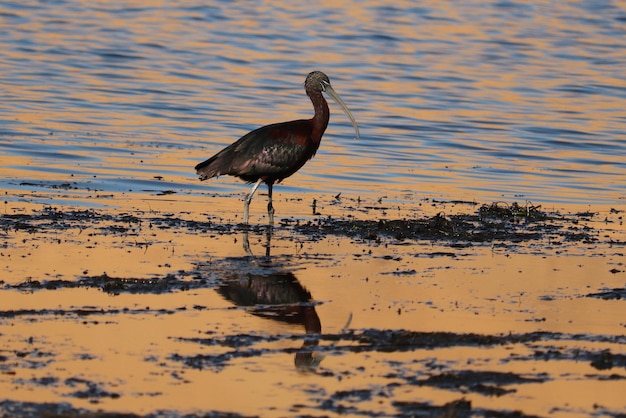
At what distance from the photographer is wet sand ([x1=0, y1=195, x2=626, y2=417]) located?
22.9 feet

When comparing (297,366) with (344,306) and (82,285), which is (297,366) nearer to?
(344,306)

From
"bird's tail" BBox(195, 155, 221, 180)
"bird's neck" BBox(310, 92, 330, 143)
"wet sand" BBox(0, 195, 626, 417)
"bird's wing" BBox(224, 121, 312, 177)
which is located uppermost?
"bird's neck" BBox(310, 92, 330, 143)

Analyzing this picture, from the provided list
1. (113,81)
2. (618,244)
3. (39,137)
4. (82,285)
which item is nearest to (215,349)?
(82,285)

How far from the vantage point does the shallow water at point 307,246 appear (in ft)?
23.8

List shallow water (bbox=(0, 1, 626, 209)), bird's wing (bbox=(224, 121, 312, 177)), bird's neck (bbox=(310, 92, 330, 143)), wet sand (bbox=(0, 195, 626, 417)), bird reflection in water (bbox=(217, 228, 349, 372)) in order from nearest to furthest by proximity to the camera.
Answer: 1. wet sand (bbox=(0, 195, 626, 417))
2. bird reflection in water (bbox=(217, 228, 349, 372))
3. bird's wing (bbox=(224, 121, 312, 177))
4. bird's neck (bbox=(310, 92, 330, 143))
5. shallow water (bbox=(0, 1, 626, 209))

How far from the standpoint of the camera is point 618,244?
12.0 m

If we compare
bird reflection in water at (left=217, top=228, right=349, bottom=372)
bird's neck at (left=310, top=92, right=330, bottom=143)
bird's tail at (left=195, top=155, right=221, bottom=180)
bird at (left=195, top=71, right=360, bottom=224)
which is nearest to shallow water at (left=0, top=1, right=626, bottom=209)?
bird's tail at (left=195, top=155, right=221, bottom=180)

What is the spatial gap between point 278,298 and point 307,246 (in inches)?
82.7

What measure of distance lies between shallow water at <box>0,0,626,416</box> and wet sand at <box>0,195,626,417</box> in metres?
0.02

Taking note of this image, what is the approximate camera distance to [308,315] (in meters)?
8.91

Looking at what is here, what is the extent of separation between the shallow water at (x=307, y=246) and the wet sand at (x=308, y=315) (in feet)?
0.08

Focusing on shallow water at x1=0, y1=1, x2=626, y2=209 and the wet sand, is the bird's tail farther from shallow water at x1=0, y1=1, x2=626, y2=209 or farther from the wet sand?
shallow water at x1=0, y1=1, x2=626, y2=209

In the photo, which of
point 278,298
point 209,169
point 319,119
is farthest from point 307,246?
point 319,119

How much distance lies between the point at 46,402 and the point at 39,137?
42.2 feet
